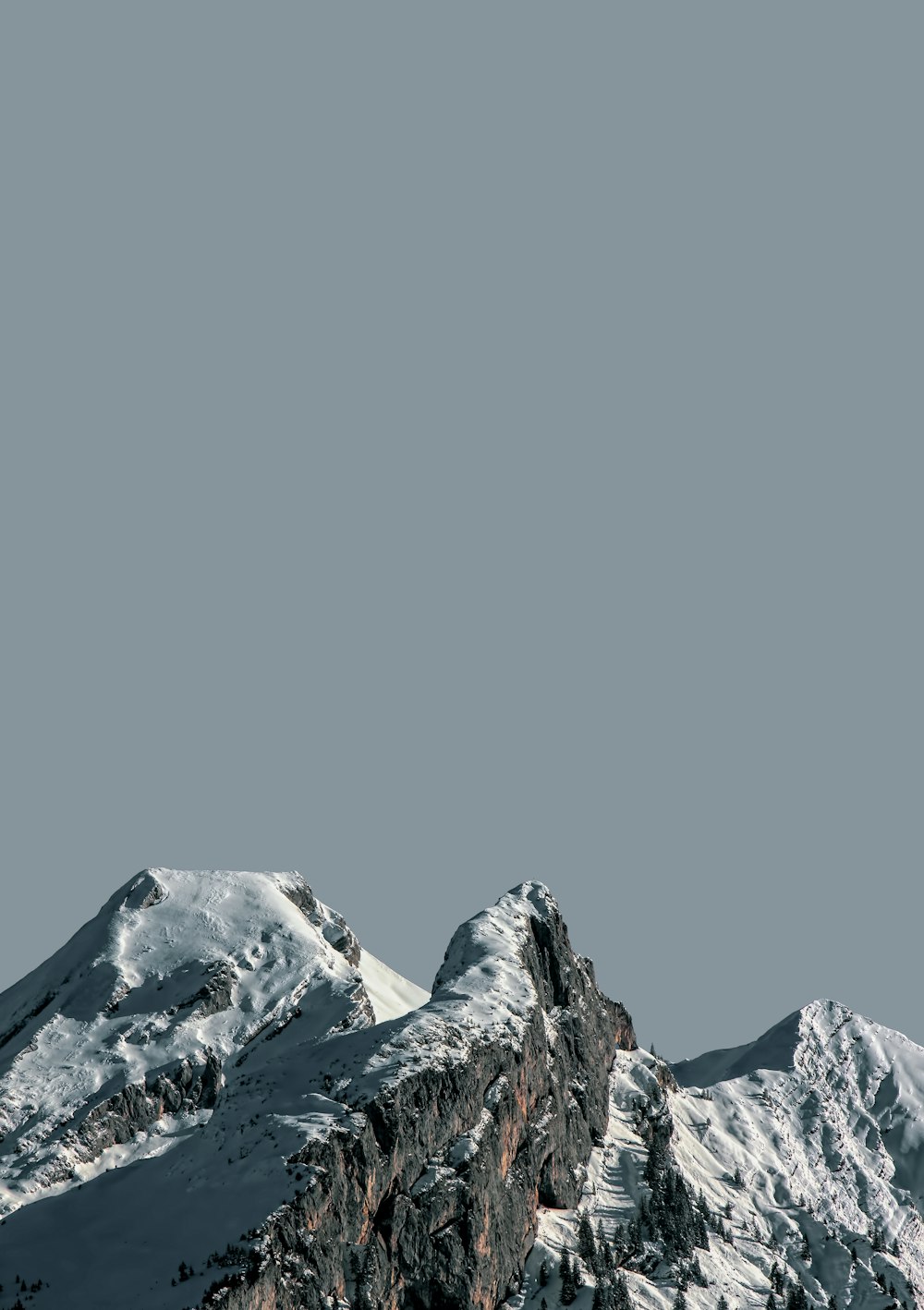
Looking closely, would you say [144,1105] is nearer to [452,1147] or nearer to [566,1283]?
[452,1147]

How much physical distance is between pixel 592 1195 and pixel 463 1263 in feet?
91.9

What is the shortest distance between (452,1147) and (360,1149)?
40.9 ft

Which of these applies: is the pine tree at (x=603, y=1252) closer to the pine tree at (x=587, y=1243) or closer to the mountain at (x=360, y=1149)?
the mountain at (x=360, y=1149)

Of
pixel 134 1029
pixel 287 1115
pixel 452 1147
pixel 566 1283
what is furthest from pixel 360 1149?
pixel 134 1029

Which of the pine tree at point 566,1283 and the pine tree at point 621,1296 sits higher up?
the pine tree at point 621,1296

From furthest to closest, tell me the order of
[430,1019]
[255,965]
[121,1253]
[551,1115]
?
[255,965] < [551,1115] < [430,1019] < [121,1253]

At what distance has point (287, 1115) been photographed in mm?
135625

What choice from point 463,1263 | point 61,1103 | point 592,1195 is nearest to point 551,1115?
point 592,1195

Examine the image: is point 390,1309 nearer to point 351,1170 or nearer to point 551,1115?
point 351,1170

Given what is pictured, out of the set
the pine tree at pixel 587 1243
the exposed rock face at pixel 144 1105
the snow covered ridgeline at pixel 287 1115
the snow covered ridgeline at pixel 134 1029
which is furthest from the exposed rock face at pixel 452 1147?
the exposed rock face at pixel 144 1105

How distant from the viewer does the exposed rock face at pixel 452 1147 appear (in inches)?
4946

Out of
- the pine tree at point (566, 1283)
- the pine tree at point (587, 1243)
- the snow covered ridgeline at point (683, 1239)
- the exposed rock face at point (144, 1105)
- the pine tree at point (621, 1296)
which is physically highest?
the snow covered ridgeline at point (683, 1239)

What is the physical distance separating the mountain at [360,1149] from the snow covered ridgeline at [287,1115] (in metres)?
0.27

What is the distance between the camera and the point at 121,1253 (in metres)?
123
